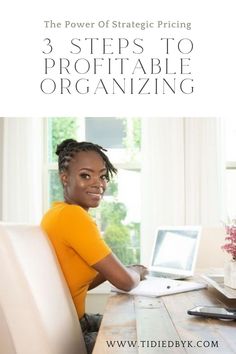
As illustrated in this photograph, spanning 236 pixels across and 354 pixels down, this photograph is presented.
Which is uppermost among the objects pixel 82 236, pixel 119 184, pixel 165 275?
pixel 119 184

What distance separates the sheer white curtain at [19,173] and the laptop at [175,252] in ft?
4.43

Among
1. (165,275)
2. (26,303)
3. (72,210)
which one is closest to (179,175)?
(165,275)

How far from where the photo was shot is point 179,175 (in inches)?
135

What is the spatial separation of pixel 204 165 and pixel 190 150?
15 centimetres

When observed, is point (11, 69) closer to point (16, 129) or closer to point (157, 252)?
point (16, 129)

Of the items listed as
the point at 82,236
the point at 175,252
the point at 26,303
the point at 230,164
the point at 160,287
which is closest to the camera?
the point at 26,303

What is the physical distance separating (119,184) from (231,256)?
224 centimetres

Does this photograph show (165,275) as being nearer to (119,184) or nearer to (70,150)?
(70,150)

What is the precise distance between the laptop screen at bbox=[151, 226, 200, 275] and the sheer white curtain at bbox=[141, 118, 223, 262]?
100 centimetres

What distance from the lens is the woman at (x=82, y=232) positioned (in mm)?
1425

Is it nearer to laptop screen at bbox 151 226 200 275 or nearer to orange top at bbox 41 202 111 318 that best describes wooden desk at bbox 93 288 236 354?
orange top at bbox 41 202 111 318

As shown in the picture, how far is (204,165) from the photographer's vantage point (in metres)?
3.44

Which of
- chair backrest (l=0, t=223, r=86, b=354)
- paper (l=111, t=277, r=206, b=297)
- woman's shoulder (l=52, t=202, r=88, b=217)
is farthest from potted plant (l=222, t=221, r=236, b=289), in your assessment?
chair backrest (l=0, t=223, r=86, b=354)

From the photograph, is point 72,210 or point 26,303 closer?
point 26,303
